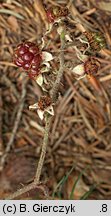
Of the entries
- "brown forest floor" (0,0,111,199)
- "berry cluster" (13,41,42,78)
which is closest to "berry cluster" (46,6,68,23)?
"berry cluster" (13,41,42,78)

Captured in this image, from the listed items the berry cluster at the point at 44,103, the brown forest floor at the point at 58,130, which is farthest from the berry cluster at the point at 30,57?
the brown forest floor at the point at 58,130

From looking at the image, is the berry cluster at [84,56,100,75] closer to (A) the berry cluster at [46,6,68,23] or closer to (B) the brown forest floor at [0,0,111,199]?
(A) the berry cluster at [46,6,68,23]

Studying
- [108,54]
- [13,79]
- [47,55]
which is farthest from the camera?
[13,79]

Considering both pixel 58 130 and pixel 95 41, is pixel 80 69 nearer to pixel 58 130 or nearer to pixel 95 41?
pixel 95 41

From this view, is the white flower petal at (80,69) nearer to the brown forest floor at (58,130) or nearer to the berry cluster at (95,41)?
the berry cluster at (95,41)

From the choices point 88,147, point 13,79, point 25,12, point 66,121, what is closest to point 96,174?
point 88,147

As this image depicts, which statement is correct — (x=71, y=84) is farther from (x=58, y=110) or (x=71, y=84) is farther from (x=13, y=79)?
(x=13, y=79)
